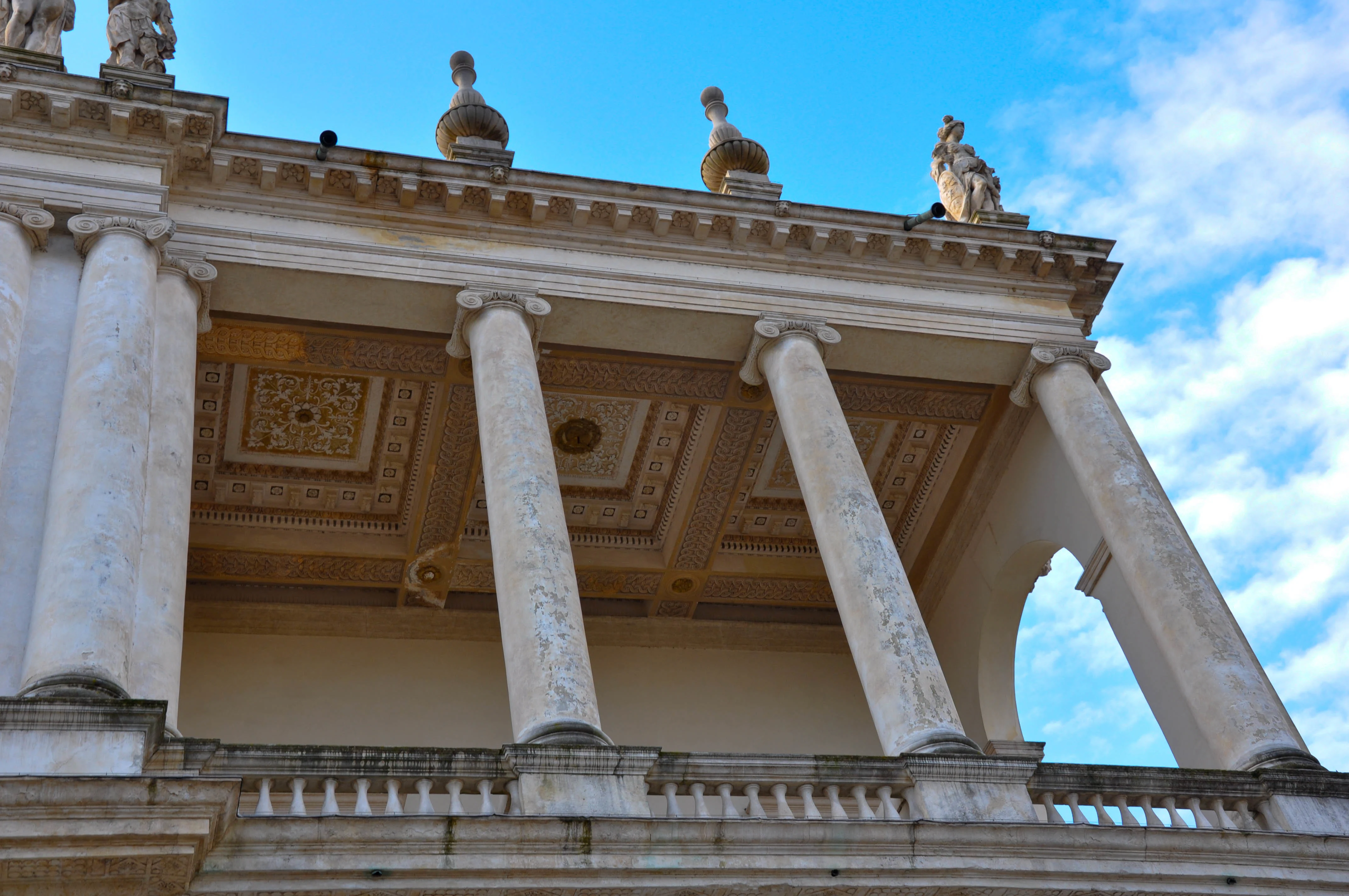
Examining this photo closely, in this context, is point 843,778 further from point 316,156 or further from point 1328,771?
point 316,156

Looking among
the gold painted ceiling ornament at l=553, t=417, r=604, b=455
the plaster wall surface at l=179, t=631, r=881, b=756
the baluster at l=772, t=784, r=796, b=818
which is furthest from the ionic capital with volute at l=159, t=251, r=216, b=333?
the baluster at l=772, t=784, r=796, b=818

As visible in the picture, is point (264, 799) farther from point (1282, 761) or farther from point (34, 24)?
point (34, 24)

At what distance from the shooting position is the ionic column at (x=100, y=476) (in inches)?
357

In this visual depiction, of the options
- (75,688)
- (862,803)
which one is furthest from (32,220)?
(862,803)

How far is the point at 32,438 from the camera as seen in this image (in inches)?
418

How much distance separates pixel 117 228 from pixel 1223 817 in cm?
1002

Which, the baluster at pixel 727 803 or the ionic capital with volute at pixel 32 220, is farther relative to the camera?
the ionic capital with volute at pixel 32 220

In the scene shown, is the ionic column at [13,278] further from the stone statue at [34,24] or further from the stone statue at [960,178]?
the stone statue at [960,178]

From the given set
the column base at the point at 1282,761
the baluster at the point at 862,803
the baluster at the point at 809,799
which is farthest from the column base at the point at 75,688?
the column base at the point at 1282,761

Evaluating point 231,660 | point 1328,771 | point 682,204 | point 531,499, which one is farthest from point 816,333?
point 231,660

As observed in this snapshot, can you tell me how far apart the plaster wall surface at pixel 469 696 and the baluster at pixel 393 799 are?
6233mm

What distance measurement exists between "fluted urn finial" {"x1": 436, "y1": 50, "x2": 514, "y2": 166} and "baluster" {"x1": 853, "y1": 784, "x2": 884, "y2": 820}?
25.3 ft

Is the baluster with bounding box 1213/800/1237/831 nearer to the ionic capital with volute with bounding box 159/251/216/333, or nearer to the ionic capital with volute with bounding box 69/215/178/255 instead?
the ionic capital with volute with bounding box 159/251/216/333

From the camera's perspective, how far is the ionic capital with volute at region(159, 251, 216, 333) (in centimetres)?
1295
